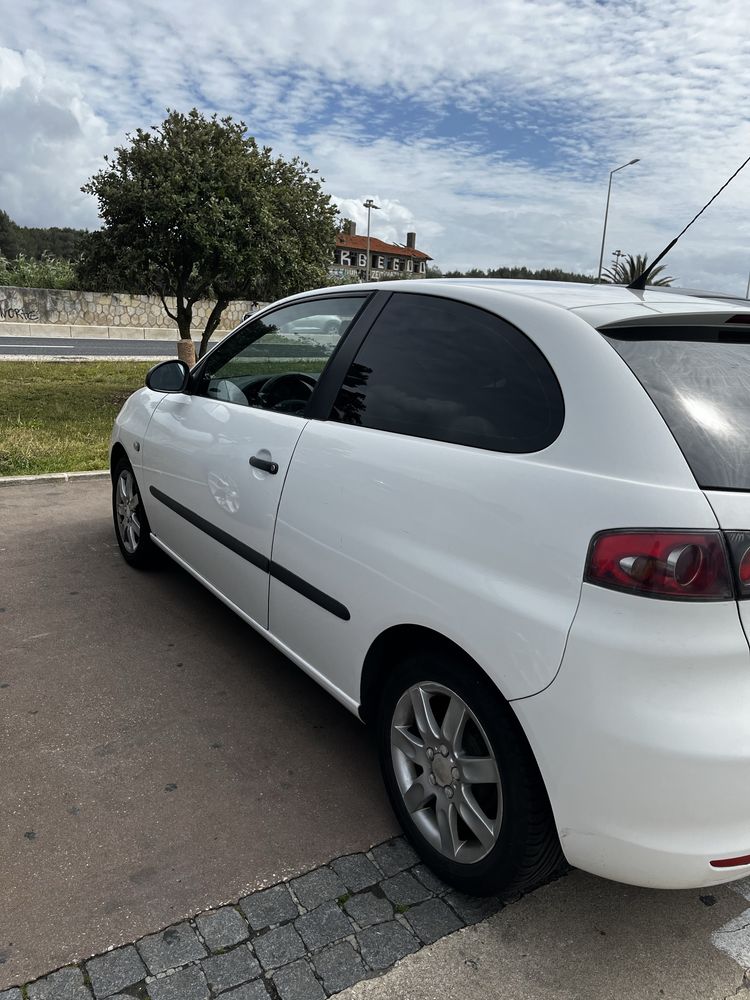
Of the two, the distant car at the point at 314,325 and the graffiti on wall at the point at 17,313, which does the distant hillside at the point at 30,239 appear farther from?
the distant car at the point at 314,325

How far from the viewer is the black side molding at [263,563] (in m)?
2.52

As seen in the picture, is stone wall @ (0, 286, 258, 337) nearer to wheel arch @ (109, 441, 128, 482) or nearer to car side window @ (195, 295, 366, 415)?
wheel arch @ (109, 441, 128, 482)

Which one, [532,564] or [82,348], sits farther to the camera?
[82,348]

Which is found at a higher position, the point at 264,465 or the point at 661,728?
the point at 264,465

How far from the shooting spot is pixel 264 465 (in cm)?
287

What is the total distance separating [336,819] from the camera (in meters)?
2.52

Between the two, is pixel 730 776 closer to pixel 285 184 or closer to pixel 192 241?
pixel 192 241

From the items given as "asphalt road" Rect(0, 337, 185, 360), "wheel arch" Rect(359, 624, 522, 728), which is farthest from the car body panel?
"asphalt road" Rect(0, 337, 185, 360)

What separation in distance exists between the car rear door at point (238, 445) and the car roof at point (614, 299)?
1.64ft

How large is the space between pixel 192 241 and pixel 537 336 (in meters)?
9.27

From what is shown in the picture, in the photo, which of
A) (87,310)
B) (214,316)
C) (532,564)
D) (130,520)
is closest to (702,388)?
(532,564)

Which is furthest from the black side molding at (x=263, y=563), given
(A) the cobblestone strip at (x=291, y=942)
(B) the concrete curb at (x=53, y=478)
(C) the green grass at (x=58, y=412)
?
(C) the green grass at (x=58, y=412)

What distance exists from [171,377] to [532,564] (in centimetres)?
266

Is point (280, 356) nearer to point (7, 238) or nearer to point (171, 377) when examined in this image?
point (171, 377)
